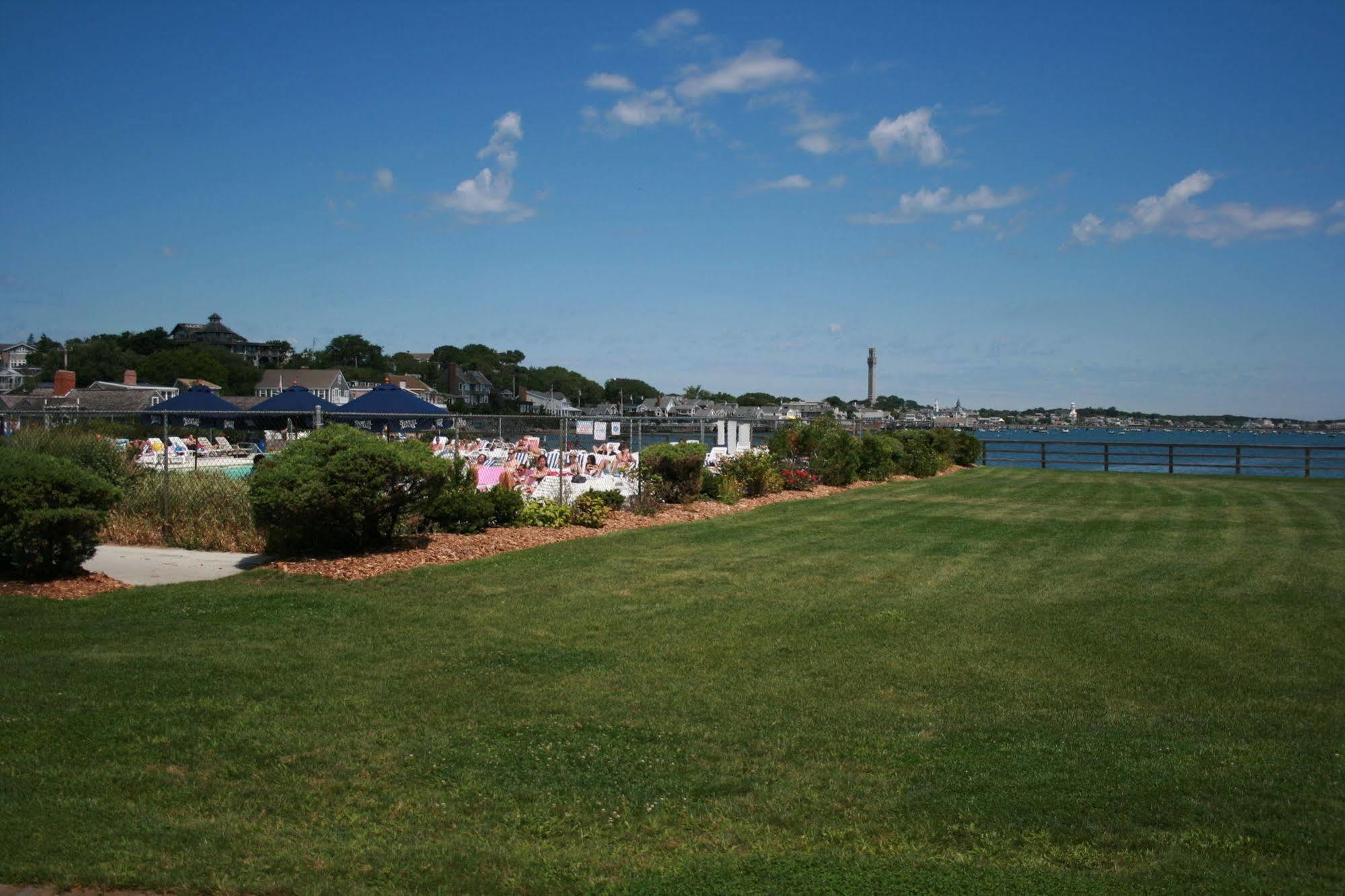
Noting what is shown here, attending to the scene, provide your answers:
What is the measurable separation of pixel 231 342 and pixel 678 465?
4607 inches

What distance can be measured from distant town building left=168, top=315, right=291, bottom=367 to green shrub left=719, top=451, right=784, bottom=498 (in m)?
106

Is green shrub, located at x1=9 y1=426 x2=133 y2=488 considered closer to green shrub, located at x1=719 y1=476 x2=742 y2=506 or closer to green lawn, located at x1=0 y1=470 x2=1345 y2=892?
green lawn, located at x1=0 y1=470 x2=1345 y2=892

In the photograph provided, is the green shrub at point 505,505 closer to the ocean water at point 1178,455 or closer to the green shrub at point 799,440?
the green shrub at point 799,440

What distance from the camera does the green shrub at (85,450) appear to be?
528 inches

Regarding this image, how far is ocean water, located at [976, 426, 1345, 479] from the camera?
2969 cm

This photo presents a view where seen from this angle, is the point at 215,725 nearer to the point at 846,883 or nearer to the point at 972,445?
the point at 846,883

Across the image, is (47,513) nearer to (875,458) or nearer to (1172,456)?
(875,458)

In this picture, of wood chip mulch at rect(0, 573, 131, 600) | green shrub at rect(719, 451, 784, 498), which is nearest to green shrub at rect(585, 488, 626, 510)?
green shrub at rect(719, 451, 784, 498)

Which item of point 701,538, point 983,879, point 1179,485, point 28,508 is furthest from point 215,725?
point 1179,485

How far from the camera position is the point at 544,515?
14.4 meters

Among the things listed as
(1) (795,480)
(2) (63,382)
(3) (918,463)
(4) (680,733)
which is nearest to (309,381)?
(2) (63,382)

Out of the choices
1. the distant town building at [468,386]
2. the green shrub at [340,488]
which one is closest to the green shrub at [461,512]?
the green shrub at [340,488]

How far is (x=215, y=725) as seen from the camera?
554 cm

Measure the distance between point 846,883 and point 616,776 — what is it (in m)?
1.48
